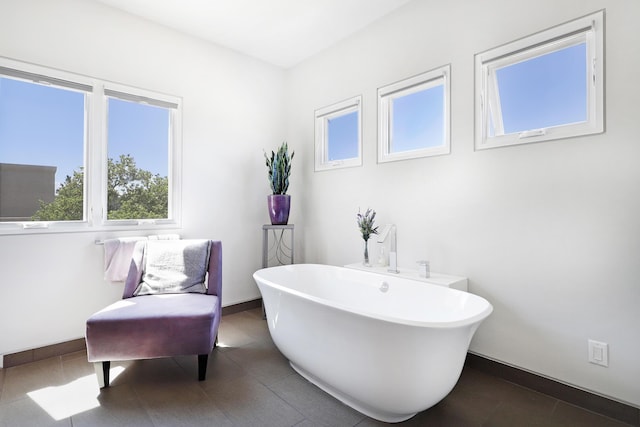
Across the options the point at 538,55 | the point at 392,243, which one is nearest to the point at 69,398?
the point at 392,243

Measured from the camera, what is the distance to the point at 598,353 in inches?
67.7

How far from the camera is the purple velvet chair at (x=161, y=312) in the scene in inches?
74.3

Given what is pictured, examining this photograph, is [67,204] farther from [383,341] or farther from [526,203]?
[526,203]

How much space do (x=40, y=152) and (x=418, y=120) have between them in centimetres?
303

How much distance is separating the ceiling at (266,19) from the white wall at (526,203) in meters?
0.24

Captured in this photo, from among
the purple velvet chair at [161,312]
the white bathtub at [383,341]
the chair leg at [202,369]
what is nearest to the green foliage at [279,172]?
the purple velvet chair at [161,312]

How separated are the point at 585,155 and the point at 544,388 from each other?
1.39 m

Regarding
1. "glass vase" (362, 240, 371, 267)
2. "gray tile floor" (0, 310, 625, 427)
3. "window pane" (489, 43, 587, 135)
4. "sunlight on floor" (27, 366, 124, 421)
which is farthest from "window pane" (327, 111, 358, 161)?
"sunlight on floor" (27, 366, 124, 421)

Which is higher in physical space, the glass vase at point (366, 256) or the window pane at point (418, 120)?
the window pane at point (418, 120)

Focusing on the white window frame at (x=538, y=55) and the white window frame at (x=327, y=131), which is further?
the white window frame at (x=327, y=131)

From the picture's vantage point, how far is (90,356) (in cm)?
187

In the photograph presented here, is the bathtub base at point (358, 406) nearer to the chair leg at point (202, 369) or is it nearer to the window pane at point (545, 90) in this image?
the chair leg at point (202, 369)

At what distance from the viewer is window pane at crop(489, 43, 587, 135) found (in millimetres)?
1855

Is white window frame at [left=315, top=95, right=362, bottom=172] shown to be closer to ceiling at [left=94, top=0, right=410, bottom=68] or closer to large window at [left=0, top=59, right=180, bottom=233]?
ceiling at [left=94, top=0, right=410, bottom=68]
